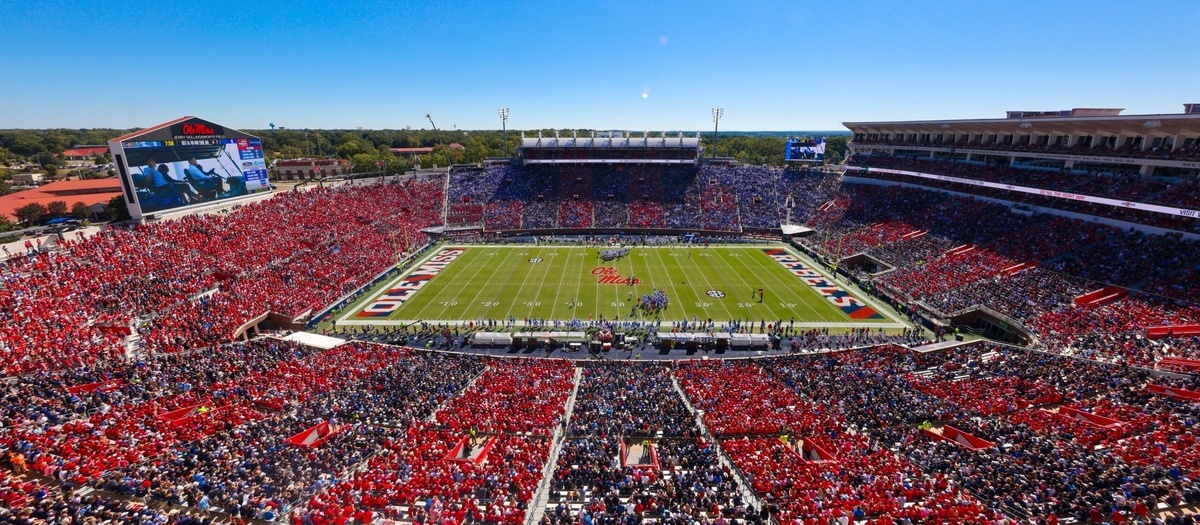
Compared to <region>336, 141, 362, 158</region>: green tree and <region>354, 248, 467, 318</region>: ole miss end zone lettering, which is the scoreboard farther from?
<region>336, 141, 362, 158</region>: green tree

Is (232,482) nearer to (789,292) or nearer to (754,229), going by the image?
(789,292)

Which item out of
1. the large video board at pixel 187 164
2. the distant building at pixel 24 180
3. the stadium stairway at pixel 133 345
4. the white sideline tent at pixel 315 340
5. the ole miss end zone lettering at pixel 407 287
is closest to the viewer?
the stadium stairway at pixel 133 345

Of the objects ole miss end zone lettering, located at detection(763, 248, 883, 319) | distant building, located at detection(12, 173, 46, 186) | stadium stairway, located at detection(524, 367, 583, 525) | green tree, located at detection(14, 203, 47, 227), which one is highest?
distant building, located at detection(12, 173, 46, 186)

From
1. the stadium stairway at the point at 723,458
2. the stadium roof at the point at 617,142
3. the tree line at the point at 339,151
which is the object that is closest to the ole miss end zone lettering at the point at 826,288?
the stadium stairway at the point at 723,458

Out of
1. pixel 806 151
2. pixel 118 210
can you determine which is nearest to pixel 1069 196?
pixel 806 151

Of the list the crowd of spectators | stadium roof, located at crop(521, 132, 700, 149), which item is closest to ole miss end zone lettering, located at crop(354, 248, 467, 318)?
the crowd of spectators

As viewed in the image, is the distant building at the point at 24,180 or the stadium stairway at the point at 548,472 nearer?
the stadium stairway at the point at 548,472

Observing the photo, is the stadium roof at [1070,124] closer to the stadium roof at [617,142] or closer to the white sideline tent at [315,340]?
the stadium roof at [617,142]
